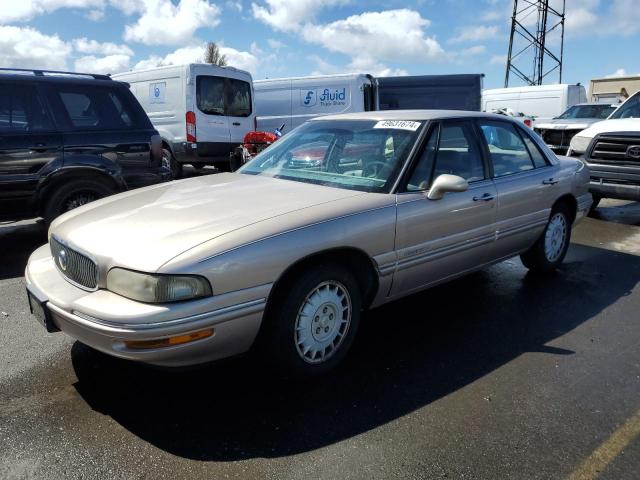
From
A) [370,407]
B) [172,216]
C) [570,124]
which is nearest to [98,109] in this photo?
[172,216]

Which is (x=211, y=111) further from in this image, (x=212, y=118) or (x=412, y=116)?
(x=412, y=116)

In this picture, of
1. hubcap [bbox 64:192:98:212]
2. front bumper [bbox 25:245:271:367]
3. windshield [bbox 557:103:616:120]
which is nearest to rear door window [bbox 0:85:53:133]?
hubcap [bbox 64:192:98:212]

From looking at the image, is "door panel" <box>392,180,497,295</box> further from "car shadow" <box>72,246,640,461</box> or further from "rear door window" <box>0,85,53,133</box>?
"rear door window" <box>0,85,53,133</box>

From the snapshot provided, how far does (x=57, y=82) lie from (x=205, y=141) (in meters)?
5.42

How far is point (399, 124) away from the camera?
3.86 m

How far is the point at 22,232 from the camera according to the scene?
683 centimetres

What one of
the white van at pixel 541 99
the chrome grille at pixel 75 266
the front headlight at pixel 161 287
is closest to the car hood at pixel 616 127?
the front headlight at pixel 161 287

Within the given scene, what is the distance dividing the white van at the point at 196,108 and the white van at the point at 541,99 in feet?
33.8

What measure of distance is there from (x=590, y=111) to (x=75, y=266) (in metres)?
15.2

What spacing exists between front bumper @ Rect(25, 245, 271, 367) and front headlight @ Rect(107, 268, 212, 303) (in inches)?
1.3

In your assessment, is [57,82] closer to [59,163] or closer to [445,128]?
[59,163]

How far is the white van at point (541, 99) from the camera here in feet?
61.2

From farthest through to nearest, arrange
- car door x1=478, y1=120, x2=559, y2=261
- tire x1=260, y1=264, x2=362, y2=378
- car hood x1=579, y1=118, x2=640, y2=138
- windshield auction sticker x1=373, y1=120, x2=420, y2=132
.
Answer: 1. car hood x1=579, y1=118, x2=640, y2=138
2. car door x1=478, y1=120, x2=559, y2=261
3. windshield auction sticker x1=373, y1=120, x2=420, y2=132
4. tire x1=260, y1=264, x2=362, y2=378

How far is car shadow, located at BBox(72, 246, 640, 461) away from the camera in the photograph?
8.64 ft
